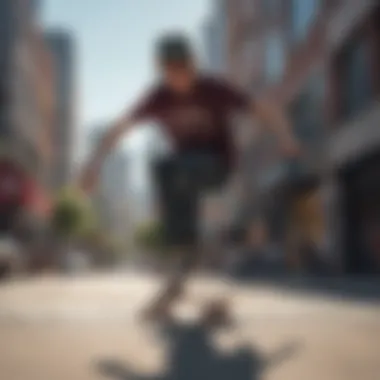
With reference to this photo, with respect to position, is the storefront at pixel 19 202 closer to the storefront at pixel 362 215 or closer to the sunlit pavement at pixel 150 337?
the sunlit pavement at pixel 150 337

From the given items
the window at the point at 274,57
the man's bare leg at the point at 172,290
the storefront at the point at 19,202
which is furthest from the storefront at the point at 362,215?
the storefront at the point at 19,202

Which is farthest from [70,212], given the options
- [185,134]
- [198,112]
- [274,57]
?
[274,57]

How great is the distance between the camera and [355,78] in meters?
14.0

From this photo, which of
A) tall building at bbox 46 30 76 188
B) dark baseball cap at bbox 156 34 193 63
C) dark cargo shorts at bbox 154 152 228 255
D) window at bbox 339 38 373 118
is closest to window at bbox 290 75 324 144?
window at bbox 339 38 373 118

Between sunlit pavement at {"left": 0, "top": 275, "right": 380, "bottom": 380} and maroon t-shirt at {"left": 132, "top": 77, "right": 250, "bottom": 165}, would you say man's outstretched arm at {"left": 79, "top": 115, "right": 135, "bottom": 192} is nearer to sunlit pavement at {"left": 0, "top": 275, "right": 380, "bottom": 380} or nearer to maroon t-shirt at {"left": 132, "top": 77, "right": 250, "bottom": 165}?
maroon t-shirt at {"left": 132, "top": 77, "right": 250, "bottom": 165}

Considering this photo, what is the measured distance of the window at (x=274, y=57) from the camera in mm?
8766

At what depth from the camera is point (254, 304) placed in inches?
156

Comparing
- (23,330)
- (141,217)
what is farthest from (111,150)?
(23,330)

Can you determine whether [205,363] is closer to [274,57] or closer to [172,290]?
[172,290]

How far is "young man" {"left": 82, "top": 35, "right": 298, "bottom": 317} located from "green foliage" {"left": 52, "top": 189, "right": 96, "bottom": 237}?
0.51ft

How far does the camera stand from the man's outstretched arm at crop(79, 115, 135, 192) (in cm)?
294

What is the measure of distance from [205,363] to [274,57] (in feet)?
24.0

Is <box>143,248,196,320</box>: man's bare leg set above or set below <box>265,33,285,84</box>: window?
below

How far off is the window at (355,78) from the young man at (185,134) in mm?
10393
